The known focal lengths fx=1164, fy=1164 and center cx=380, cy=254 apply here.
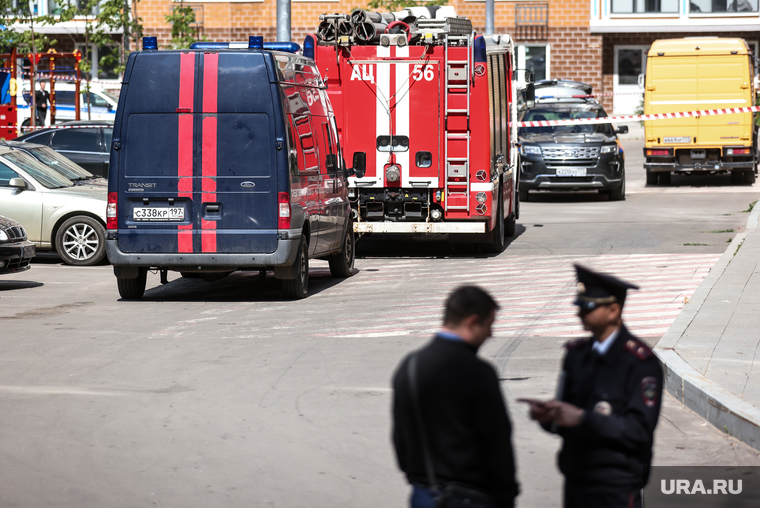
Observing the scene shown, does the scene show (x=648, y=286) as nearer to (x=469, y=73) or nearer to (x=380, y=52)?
(x=469, y=73)

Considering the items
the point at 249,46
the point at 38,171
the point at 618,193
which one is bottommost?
the point at 618,193

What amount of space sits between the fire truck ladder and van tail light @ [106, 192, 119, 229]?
5.18m

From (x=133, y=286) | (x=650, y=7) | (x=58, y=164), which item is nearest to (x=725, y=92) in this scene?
(x=58, y=164)

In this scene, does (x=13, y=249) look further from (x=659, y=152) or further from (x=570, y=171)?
(x=659, y=152)

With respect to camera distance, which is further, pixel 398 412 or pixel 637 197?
pixel 637 197

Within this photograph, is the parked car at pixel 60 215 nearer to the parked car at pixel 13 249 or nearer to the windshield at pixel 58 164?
the windshield at pixel 58 164

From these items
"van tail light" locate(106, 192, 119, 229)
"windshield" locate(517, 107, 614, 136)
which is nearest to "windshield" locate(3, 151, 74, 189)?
"van tail light" locate(106, 192, 119, 229)

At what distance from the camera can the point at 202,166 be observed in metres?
11.7

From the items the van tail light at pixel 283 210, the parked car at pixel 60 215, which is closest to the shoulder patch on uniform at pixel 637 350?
the van tail light at pixel 283 210

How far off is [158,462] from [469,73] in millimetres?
10072

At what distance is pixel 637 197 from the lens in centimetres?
2588

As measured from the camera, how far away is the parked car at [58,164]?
1642cm

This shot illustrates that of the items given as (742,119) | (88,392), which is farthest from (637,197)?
(88,392)

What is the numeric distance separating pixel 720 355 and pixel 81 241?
32.0 ft
